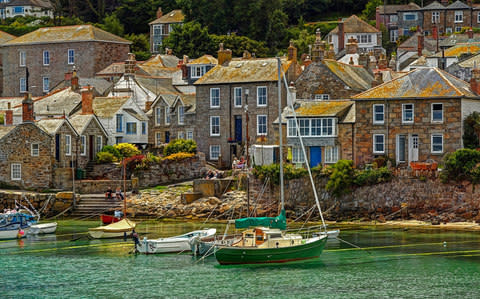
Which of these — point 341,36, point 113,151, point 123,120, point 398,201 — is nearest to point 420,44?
point 341,36

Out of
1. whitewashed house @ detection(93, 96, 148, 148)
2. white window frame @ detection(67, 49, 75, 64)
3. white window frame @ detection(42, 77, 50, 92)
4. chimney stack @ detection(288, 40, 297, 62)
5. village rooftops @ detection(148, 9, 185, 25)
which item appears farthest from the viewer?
village rooftops @ detection(148, 9, 185, 25)

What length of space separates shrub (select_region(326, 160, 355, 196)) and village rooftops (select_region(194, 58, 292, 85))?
45.8ft

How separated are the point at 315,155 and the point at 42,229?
1970 centimetres

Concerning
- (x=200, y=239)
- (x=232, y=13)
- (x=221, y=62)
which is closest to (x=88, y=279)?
(x=200, y=239)

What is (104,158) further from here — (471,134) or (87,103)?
(471,134)

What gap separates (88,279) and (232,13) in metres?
74.8

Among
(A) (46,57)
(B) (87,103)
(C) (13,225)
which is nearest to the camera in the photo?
(C) (13,225)

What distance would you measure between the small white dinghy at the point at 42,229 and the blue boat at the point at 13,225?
442 millimetres

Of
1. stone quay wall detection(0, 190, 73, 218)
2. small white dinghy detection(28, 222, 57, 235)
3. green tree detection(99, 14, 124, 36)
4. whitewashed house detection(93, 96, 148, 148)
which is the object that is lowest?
small white dinghy detection(28, 222, 57, 235)

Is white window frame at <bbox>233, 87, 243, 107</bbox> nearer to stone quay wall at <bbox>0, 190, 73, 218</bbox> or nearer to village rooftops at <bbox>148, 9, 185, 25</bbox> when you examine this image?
stone quay wall at <bbox>0, 190, 73, 218</bbox>

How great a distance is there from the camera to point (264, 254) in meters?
54.6

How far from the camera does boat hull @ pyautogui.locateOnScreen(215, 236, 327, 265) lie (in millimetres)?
54406

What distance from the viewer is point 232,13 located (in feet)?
405

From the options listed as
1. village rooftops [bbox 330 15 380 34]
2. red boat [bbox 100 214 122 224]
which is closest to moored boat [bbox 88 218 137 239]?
red boat [bbox 100 214 122 224]
